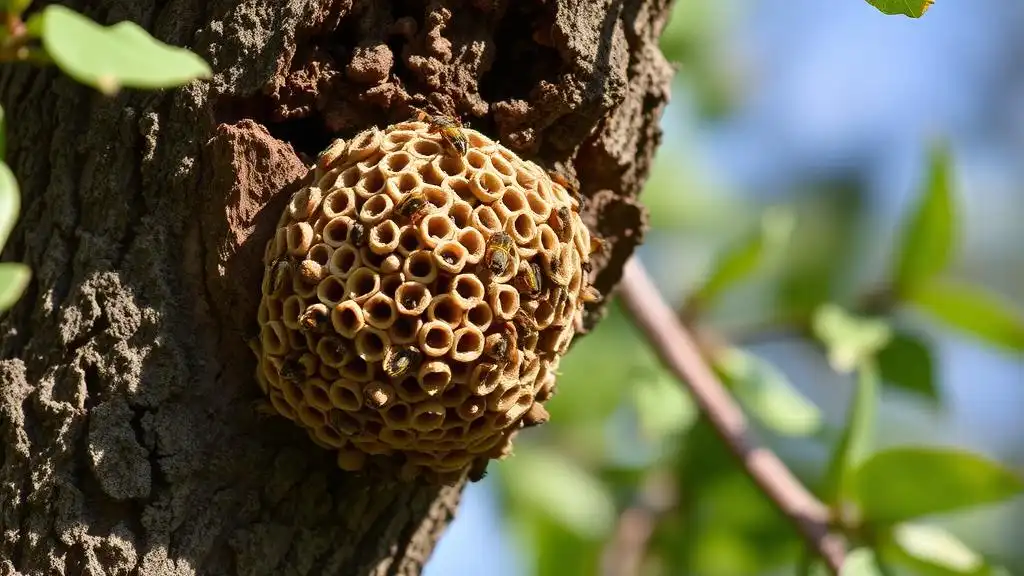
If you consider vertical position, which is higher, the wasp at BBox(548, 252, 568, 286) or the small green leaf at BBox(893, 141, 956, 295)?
the small green leaf at BBox(893, 141, 956, 295)

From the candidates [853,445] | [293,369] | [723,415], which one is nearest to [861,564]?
[853,445]

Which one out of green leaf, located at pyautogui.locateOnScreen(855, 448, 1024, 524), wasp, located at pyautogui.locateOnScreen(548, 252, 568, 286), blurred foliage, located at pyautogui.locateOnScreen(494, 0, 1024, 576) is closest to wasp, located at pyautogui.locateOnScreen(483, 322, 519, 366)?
wasp, located at pyautogui.locateOnScreen(548, 252, 568, 286)

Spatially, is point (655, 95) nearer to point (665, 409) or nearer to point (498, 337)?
point (498, 337)

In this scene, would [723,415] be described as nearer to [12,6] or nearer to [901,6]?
[901,6]

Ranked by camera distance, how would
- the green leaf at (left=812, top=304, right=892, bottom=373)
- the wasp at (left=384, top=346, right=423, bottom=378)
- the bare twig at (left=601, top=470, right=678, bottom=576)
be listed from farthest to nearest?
the bare twig at (left=601, top=470, right=678, bottom=576) → the green leaf at (left=812, top=304, right=892, bottom=373) → the wasp at (left=384, top=346, right=423, bottom=378)

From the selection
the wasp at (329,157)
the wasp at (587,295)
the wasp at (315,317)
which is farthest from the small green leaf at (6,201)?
the wasp at (587,295)

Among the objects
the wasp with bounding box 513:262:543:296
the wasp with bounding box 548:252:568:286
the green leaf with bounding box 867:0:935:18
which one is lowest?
the wasp with bounding box 513:262:543:296

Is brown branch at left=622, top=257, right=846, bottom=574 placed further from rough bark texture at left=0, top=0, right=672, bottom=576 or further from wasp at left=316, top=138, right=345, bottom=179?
wasp at left=316, top=138, right=345, bottom=179
